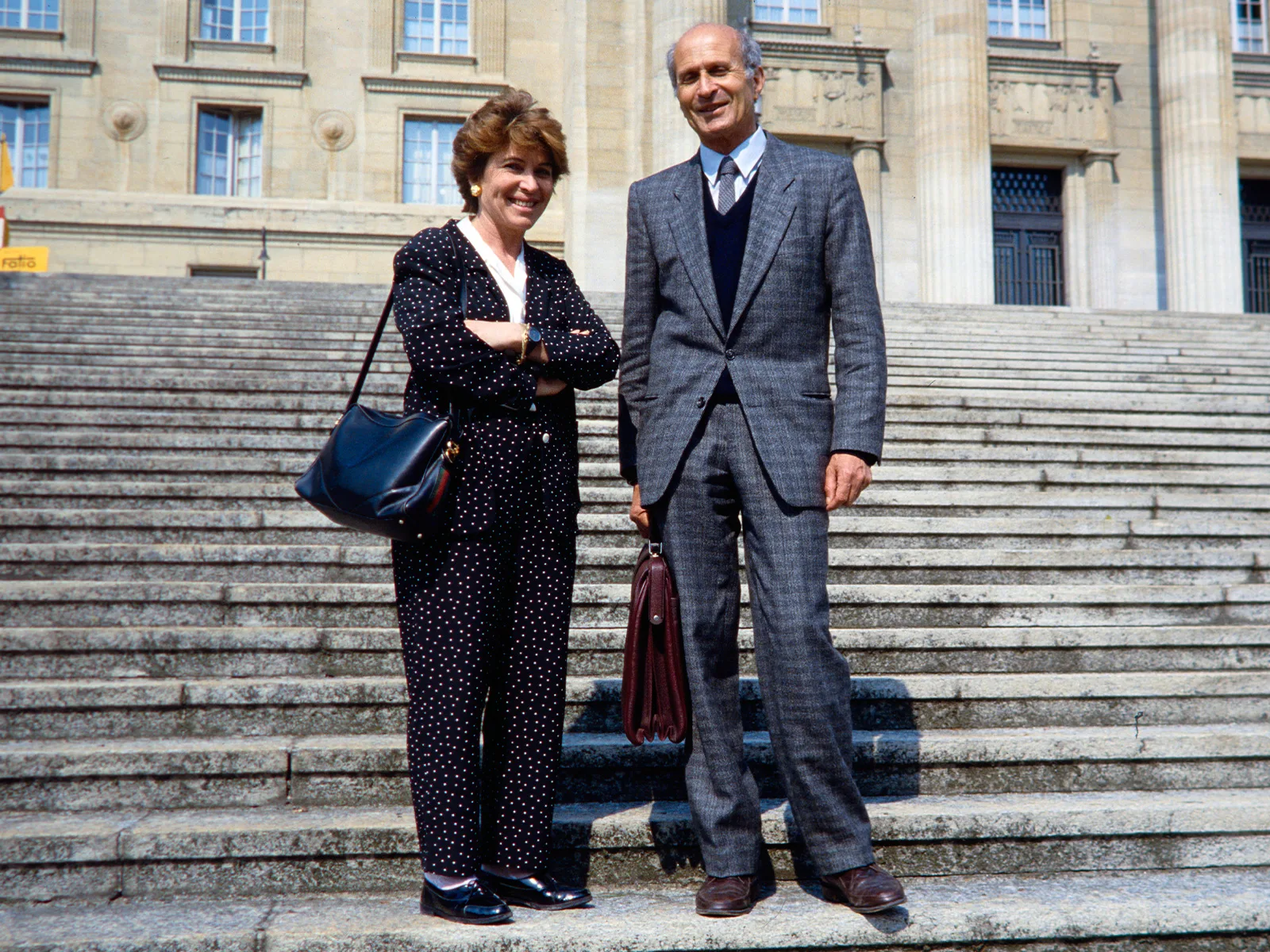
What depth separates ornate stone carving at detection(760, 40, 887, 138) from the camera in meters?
20.4

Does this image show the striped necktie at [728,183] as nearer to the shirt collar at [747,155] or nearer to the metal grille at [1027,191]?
the shirt collar at [747,155]

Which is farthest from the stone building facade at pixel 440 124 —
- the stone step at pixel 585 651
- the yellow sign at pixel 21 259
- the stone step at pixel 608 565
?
the stone step at pixel 585 651

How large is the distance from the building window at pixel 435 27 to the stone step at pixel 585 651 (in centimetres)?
2043

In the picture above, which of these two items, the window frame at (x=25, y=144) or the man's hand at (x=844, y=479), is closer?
the man's hand at (x=844, y=479)

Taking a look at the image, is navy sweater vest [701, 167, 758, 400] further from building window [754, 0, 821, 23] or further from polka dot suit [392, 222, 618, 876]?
building window [754, 0, 821, 23]

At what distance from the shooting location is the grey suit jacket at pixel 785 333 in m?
2.97

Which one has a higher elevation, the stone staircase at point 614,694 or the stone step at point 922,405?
the stone step at point 922,405

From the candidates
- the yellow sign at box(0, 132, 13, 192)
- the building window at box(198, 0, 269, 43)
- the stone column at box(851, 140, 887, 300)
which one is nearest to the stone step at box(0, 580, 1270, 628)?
the yellow sign at box(0, 132, 13, 192)

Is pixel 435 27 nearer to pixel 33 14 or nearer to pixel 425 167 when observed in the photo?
pixel 425 167

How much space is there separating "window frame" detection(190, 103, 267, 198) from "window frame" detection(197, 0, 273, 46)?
1.34m

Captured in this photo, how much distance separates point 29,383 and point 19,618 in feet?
11.2

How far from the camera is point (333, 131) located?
22.0 meters

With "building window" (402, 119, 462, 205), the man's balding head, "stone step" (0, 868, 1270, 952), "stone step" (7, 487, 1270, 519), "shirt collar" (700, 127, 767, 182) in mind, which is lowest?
"stone step" (0, 868, 1270, 952)

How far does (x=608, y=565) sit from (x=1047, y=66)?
19419 millimetres
